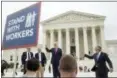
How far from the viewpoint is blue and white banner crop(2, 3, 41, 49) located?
17.5 ft

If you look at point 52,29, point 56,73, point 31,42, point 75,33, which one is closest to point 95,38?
point 75,33

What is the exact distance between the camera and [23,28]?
18.9ft

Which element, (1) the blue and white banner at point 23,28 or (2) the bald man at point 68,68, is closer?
(2) the bald man at point 68,68

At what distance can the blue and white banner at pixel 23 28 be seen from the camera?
5.33 metres

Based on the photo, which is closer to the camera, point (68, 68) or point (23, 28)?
point (68, 68)

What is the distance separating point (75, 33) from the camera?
5012 centimetres

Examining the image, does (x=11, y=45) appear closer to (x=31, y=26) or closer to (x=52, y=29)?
(x=31, y=26)

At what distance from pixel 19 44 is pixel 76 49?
145ft

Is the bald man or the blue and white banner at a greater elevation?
the blue and white banner

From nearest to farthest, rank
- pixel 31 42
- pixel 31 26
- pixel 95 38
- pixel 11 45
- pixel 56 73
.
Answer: pixel 31 42
pixel 31 26
pixel 11 45
pixel 56 73
pixel 95 38

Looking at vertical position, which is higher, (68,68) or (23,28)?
(23,28)

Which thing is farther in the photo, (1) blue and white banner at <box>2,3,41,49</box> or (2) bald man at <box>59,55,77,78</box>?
(1) blue and white banner at <box>2,3,41,49</box>

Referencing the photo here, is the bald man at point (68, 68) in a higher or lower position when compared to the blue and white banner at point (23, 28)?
lower

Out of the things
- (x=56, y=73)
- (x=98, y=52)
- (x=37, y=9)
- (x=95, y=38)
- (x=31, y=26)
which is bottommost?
(x=56, y=73)
